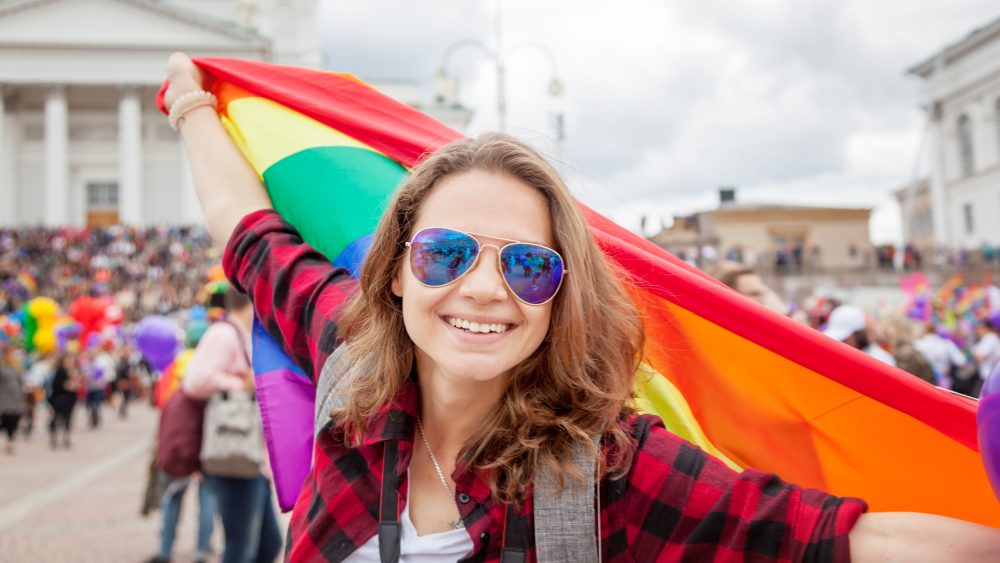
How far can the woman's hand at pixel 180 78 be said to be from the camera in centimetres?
267

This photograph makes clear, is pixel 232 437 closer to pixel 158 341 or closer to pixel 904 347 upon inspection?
pixel 158 341

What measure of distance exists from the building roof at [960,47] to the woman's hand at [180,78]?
49029 millimetres

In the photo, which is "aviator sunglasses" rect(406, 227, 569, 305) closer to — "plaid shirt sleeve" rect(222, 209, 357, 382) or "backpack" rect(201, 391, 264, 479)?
"plaid shirt sleeve" rect(222, 209, 357, 382)

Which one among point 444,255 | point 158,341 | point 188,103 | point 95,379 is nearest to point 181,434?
point 188,103

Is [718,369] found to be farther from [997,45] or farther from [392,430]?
[997,45]

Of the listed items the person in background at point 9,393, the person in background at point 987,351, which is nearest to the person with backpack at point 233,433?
the person in background at point 987,351

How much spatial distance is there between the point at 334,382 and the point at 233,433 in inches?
115

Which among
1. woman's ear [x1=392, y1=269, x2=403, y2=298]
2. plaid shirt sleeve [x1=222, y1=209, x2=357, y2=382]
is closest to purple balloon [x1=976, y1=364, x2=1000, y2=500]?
woman's ear [x1=392, y1=269, x2=403, y2=298]

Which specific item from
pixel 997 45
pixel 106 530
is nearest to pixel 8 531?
pixel 106 530

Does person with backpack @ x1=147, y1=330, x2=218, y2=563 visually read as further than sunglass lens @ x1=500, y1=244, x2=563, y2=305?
Yes

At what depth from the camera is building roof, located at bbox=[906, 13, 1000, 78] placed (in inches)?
1699

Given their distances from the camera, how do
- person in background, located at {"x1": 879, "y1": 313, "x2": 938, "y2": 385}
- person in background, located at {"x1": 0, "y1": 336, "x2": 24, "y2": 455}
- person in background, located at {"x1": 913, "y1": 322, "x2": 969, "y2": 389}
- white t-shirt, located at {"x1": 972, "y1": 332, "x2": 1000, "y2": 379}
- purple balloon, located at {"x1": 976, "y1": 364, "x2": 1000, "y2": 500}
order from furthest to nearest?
person in background, located at {"x1": 0, "y1": 336, "x2": 24, "y2": 455}
white t-shirt, located at {"x1": 972, "y1": 332, "x2": 1000, "y2": 379}
person in background, located at {"x1": 913, "y1": 322, "x2": 969, "y2": 389}
person in background, located at {"x1": 879, "y1": 313, "x2": 938, "y2": 385}
purple balloon, located at {"x1": 976, "y1": 364, "x2": 1000, "y2": 500}

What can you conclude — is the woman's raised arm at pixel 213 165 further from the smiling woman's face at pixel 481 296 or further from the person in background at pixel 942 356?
the person in background at pixel 942 356

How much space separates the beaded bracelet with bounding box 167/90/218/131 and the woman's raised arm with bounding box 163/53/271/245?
0.04 feet
